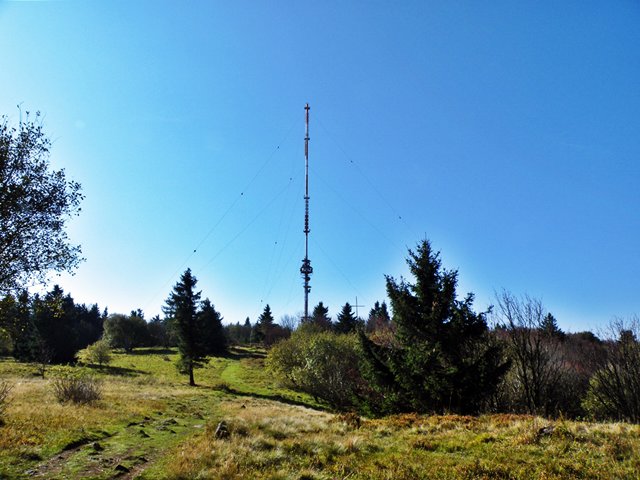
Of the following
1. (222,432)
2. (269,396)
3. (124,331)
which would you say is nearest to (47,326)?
(124,331)

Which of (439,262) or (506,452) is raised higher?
(439,262)

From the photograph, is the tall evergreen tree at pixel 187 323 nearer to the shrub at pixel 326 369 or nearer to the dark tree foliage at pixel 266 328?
the shrub at pixel 326 369

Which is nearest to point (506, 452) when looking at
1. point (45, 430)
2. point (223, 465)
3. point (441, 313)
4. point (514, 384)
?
point (223, 465)

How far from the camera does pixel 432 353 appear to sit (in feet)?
80.0

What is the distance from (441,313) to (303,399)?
31178 mm

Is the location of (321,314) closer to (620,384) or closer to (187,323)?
(187,323)

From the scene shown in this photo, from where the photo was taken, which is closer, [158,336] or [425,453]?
[425,453]

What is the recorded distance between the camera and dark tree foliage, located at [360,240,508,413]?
76.7ft

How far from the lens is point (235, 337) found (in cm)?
15288

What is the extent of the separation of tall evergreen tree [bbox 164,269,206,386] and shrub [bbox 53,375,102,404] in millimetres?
32228

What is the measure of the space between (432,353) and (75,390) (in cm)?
2181

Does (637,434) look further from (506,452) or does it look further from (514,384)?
(514,384)

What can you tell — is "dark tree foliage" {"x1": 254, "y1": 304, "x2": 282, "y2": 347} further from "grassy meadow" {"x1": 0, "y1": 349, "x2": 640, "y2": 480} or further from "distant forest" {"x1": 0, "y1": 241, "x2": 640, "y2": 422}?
"grassy meadow" {"x1": 0, "y1": 349, "x2": 640, "y2": 480}

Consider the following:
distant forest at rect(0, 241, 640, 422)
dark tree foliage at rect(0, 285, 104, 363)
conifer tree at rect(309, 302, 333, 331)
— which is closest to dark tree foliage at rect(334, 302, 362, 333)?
conifer tree at rect(309, 302, 333, 331)
